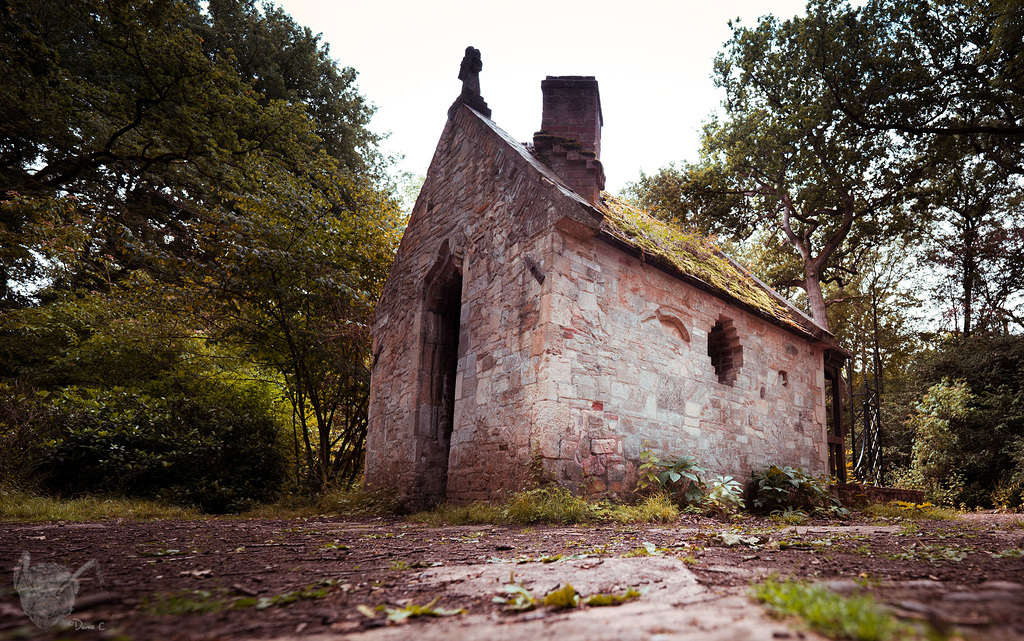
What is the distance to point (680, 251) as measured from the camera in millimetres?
8961

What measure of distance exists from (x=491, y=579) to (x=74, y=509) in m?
7.54

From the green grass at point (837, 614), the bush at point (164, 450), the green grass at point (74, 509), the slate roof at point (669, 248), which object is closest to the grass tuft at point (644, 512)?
the slate roof at point (669, 248)

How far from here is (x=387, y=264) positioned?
1270 centimetres

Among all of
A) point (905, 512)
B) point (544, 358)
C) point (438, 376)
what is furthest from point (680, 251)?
point (905, 512)

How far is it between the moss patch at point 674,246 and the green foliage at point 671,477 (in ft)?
9.59

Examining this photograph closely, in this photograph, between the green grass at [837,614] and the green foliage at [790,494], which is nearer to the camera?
the green grass at [837,614]

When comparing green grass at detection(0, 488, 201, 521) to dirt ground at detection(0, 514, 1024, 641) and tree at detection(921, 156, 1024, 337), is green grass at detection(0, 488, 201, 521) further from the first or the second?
tree at detection(921, 156, 1024, 337)

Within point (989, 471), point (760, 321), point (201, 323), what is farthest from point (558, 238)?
point (989, 471)

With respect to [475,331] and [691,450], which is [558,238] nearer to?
[475,331]

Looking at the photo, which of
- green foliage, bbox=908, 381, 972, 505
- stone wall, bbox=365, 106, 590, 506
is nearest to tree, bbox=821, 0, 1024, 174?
stone wall, bbox=365, 106, 590, 506

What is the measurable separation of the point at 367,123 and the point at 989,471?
2174cm

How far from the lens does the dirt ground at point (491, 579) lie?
1780 mm

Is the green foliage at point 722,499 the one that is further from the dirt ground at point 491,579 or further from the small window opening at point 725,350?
the small window opening at point 725,350

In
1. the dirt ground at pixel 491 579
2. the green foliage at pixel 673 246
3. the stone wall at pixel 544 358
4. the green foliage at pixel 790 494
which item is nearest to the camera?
the dirt ground at pixel 491 579
